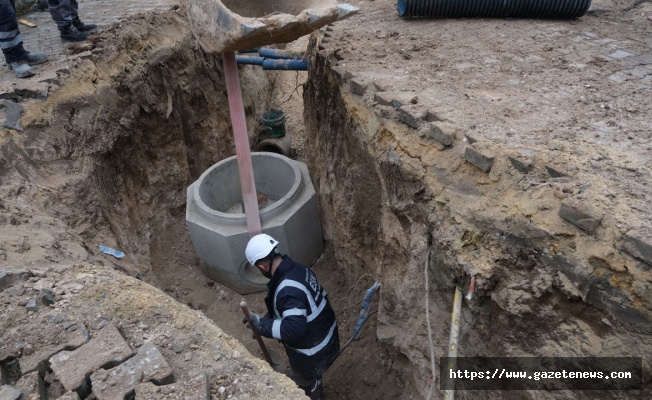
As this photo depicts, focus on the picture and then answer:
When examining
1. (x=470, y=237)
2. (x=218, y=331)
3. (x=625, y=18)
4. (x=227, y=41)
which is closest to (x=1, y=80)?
(x=227, y=41)

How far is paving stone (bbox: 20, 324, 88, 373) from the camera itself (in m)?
2.31

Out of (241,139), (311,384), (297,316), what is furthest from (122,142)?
(311,384)

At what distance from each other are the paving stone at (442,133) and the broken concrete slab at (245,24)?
1.15 meters

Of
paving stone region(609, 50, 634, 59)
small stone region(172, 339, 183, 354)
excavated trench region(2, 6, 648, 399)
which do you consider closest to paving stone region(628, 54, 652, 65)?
paving stone region(609, 50, 634, 59)

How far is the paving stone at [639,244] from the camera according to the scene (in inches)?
83.2

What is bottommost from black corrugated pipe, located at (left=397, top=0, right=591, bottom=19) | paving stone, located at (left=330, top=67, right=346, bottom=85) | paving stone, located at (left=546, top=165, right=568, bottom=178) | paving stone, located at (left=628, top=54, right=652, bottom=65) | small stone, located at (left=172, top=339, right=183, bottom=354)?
small stone, located at (left=172, top=339, right=183, bottom=354)

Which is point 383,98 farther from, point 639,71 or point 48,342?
point 48,342

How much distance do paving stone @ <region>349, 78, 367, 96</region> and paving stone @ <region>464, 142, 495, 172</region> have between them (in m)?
1.35

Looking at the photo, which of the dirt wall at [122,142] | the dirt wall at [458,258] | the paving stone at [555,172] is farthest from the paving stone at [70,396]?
the paving stone at [555,172]

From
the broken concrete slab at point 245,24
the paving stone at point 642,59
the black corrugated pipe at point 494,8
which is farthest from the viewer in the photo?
the black corrugated pipe at point 494,8

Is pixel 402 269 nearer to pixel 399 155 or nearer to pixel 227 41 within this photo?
pixel 399 155

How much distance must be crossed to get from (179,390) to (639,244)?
2283 millimetres

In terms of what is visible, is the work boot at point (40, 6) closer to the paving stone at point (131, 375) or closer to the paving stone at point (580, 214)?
the paving stone at point (131, 375)

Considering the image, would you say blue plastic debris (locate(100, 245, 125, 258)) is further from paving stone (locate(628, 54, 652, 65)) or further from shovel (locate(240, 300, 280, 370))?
paving stone (locate(628, 54, 652, 65))
